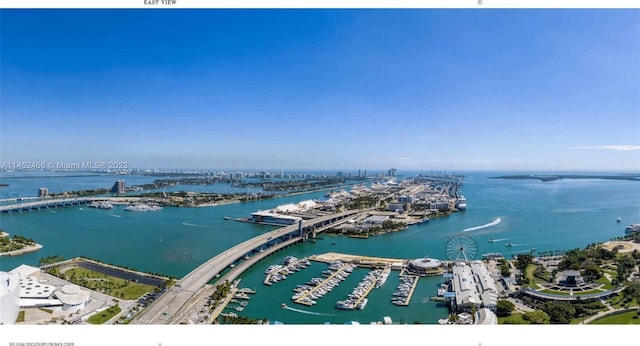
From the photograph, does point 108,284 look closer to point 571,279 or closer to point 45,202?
point 571,279

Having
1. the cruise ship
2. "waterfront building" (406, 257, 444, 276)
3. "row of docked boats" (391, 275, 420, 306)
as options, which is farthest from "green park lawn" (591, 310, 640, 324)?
the cruise ship

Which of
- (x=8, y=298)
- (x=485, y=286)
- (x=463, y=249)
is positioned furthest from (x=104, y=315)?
(x=463, y=249)

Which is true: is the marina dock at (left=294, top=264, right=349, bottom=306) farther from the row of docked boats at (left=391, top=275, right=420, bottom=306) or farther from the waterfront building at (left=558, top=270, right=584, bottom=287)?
the waterfront building at (left=558, top=270, right=584, bottom=287)

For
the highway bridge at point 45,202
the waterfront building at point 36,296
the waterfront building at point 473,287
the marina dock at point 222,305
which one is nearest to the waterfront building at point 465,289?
the waterfront building at point 473,287

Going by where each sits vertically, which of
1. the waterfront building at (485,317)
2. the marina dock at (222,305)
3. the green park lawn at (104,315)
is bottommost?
the marina dock at (222,305)

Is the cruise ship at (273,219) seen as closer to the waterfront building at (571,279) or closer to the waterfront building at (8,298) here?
the waterfront building at (571,279)

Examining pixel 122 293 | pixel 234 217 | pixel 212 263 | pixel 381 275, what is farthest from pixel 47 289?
pixel 234 217

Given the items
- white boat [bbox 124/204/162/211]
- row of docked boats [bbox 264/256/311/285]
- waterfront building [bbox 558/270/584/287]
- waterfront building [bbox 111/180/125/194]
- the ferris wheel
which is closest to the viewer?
waterfront building [bbox 558/270/584/287]
